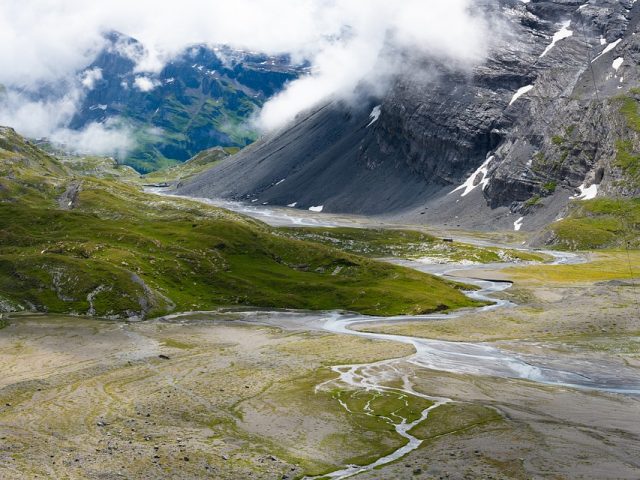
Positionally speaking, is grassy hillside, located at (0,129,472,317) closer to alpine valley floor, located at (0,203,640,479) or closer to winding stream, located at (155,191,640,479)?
alpine valley floor, located at (0,203,640,479)

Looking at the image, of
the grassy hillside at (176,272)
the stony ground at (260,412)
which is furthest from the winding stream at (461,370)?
the grassy hillside at (176,272)

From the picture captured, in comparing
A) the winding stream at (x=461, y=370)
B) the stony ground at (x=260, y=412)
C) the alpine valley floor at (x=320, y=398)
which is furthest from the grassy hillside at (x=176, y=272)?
the winding stream at (x=461, y=370)

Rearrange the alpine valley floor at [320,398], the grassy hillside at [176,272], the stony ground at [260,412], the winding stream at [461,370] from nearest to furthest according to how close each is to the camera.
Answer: the stony ground at [260,412] → the alpine valley floor at [320,398] → the winding stream at [461,370] → the grassy hillside at [176,272]

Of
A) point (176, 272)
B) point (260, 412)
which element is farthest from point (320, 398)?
point (176, 272)

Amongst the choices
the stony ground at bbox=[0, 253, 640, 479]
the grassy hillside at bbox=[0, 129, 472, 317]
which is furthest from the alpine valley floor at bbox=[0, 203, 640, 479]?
the grassy hillside at bbox=[0, 129, 472, 317]

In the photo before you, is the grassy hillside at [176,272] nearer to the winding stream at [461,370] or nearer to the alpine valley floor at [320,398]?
the alpine valley floor at [320,398]

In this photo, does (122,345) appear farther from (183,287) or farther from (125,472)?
(125,472)

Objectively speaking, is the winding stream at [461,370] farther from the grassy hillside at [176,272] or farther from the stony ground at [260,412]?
the grassy hillside at [176,272]

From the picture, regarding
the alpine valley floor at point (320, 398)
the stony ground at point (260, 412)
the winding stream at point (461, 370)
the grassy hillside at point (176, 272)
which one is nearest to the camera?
the stony ground at point (260, 412)

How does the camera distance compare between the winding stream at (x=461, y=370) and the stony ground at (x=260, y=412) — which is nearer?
the stony ground at (x=260, y=412)
